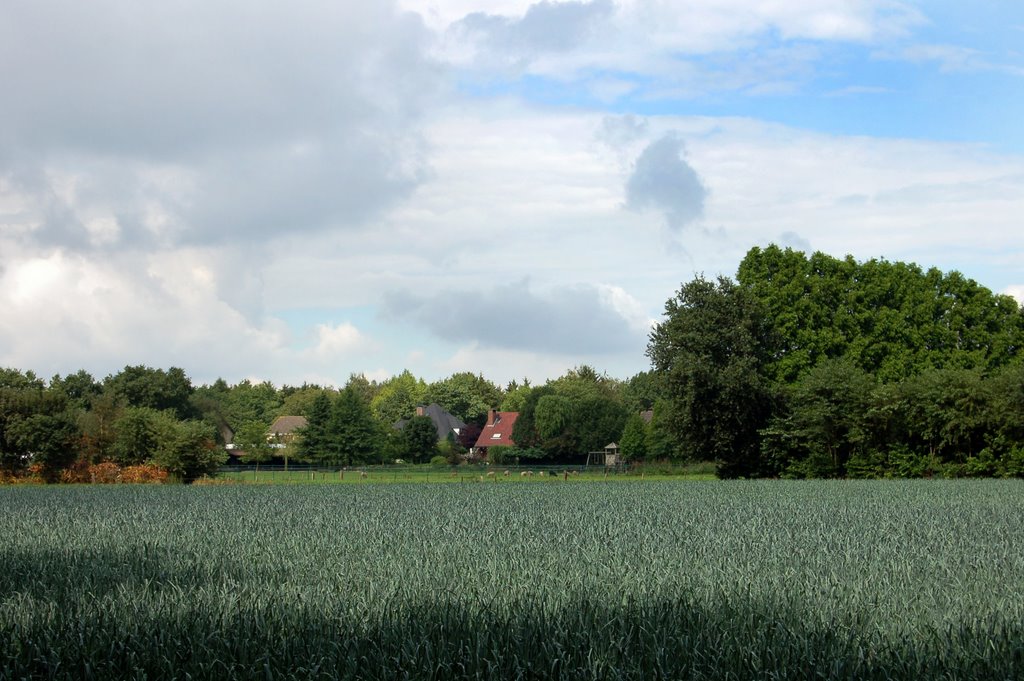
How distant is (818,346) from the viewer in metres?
61.0

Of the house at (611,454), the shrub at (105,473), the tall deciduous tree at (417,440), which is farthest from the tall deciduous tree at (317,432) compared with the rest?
the shrub at (105,473)

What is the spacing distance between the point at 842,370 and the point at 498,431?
7530 cm

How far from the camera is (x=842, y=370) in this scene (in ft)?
181

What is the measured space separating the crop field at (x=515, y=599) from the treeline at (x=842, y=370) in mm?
31199

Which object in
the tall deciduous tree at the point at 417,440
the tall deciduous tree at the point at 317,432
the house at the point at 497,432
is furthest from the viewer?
the house at the point at 497,432

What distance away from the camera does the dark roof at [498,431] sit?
413 feet

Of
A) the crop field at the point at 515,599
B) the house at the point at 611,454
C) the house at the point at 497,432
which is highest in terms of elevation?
the house at the point at 497,432

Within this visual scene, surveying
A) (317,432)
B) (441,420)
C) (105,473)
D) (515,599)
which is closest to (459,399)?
(441,420)

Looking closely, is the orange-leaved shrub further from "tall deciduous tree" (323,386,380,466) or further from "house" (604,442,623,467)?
"house" (604,442,623,467)

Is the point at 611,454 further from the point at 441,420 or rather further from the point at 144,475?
the point at 144,475

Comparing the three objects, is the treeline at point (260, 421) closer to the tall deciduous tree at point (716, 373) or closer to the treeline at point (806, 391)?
the treeline at point (806, 391)

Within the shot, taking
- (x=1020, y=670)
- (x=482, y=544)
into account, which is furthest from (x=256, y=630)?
(x=482, y=544)

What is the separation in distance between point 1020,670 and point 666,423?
164ft

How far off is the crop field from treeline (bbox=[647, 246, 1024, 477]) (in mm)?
31199
